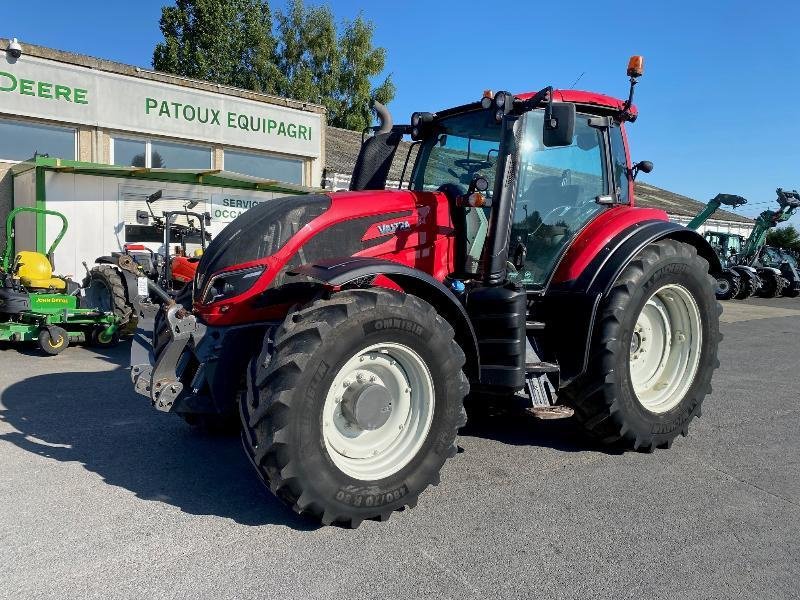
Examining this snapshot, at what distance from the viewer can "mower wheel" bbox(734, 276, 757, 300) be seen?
22.1 metres

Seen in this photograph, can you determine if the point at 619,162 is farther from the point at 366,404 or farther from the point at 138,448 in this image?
the point at 138,448

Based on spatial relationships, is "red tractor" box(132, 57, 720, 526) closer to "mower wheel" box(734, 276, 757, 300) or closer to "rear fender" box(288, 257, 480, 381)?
"rear fender" box(288, 257, 480, 381)

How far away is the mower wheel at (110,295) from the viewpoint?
9656 millimetres

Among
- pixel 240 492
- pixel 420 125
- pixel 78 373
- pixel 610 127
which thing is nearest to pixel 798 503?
pixel 610 127

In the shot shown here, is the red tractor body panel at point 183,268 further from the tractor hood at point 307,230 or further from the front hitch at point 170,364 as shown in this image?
the front hitch at point 170,364

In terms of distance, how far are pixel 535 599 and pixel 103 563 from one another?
6.19ft

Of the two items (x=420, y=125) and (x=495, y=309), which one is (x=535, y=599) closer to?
(x=495, y=309)

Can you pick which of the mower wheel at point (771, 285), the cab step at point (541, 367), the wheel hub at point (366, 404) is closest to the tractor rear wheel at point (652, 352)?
the cab step at point (541, 367)

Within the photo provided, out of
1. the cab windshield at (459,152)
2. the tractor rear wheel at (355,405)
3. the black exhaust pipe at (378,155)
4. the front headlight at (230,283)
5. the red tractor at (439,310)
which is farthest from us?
the black exhaust pipe at (378,155)

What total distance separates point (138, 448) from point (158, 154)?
1203 centimetres

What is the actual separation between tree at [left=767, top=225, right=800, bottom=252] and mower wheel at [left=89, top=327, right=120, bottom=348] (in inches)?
1531

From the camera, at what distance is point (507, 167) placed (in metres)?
4.29

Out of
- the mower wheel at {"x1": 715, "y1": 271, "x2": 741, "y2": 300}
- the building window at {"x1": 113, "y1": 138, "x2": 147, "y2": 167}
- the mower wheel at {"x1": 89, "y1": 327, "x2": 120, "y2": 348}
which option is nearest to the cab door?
the mower wheel at {"x1": 89, "y1": 327, "x2": 120, "y2": 348}

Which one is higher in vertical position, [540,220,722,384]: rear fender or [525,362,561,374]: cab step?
[540,220,722,384]: rear fender
